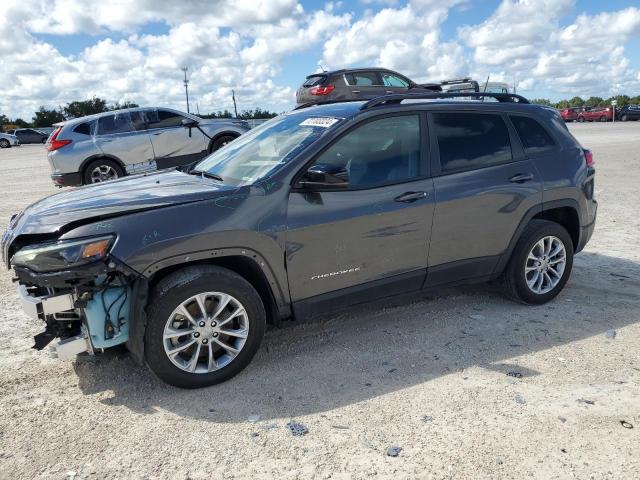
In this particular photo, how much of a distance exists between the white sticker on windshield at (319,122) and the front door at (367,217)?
0.58 feet

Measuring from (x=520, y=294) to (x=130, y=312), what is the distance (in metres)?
3.18

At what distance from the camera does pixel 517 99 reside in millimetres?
4953

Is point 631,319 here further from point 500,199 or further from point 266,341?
point 266,341

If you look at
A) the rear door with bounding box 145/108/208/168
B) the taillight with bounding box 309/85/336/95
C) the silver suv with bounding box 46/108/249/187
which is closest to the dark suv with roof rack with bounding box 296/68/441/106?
the taillight with bounding box 309/85/336/95

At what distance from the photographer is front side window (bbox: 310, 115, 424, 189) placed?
387 cm

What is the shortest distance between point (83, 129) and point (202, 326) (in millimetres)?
8955

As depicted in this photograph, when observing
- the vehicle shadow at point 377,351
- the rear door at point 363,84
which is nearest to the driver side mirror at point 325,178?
the vehicle shadow at point 377,351

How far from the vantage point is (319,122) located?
4.07 m

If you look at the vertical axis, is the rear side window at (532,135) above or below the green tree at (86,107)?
below

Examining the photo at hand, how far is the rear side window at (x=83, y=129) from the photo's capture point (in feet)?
35.9

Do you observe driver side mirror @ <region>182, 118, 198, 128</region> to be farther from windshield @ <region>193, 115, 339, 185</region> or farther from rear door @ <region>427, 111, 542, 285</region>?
rear door @ <region>427, 111, 542, 285</region>

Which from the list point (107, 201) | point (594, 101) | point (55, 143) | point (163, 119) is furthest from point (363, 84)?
point (594, 101)

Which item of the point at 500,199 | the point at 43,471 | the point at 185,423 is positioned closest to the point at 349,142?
the point at 500,199

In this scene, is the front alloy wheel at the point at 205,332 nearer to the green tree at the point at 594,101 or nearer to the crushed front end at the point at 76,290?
the crushed front end at the point at 76,290
